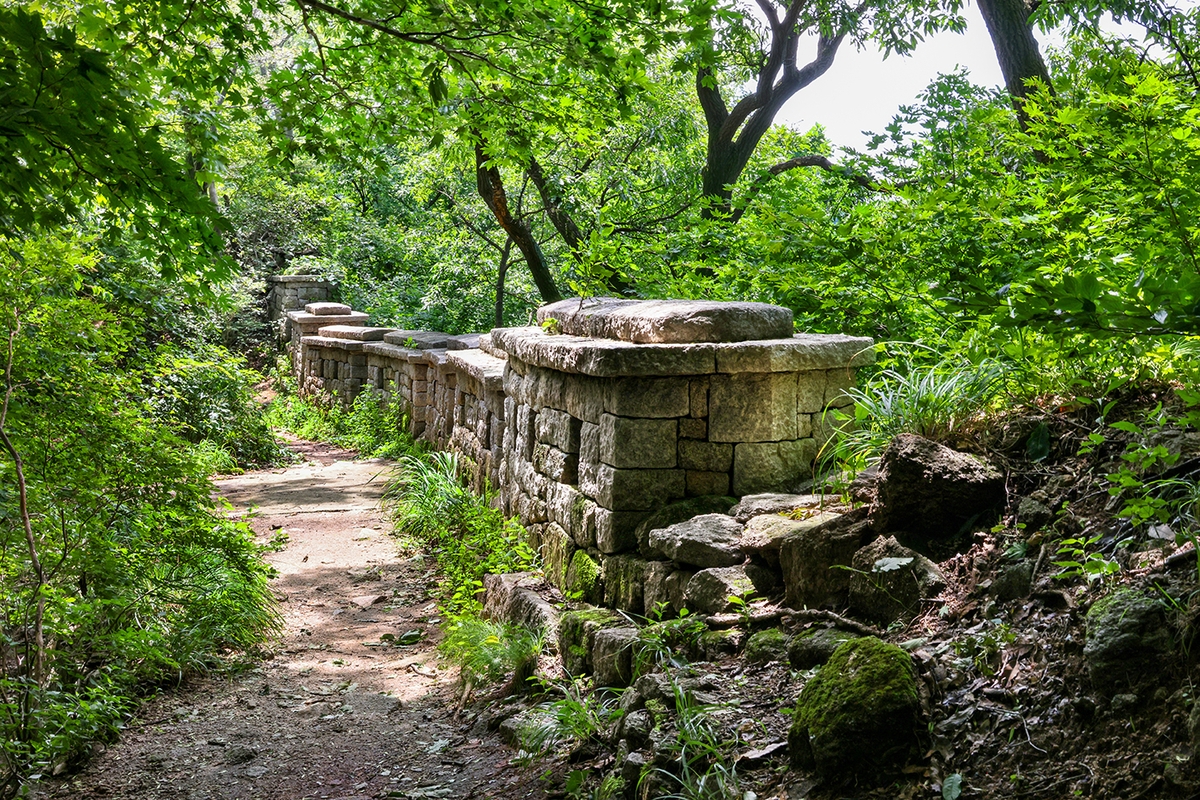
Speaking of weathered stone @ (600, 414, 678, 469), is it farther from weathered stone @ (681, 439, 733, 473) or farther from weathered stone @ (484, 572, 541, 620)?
weathered stone @ (484, 572, 541, 620)

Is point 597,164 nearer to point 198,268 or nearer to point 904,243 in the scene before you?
point 904,243

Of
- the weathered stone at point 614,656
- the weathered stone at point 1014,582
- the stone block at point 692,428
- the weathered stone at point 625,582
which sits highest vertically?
the stone block at point 692,428

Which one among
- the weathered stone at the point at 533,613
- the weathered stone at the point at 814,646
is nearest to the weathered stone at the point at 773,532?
the weathered stone at the point at 814,646

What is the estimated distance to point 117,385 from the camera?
16.6 ft

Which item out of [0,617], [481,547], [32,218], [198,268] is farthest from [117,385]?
[481,547]

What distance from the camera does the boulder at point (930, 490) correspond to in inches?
123

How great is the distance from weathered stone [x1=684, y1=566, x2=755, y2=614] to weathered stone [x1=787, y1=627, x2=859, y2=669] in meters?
0.51

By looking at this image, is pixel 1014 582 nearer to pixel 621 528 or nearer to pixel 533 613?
pixel 621 528

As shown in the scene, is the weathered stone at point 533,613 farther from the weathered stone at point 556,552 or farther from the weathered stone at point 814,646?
the weathered stone at point 814,646

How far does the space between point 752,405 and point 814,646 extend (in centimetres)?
162

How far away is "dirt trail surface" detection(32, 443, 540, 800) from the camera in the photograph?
402 centimetres

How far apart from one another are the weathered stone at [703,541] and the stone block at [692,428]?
1.53 ft

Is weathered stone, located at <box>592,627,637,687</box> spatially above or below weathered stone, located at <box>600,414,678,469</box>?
below

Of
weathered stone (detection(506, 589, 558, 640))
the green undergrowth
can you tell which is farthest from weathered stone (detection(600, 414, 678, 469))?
the green undergrowth
